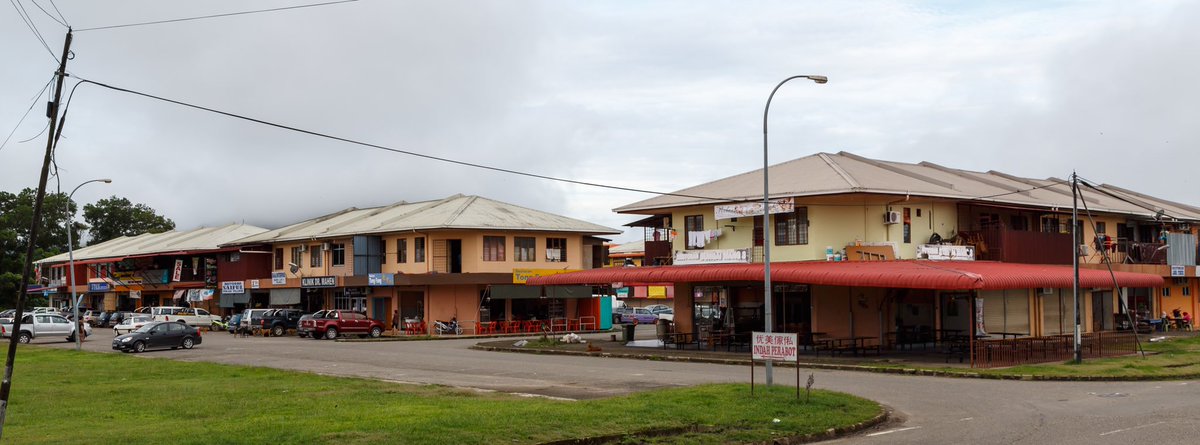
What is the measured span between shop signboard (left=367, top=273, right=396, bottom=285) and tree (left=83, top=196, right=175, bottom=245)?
3488 inches

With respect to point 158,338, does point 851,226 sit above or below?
above

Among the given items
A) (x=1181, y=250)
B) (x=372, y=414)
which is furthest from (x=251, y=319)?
(x=1181, y=250)

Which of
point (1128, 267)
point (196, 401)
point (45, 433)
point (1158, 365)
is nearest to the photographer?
point (45, 433)

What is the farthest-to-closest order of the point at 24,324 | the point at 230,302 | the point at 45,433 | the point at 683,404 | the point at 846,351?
the point at 230,302
the point at 24,324
the point at 846,351
the point at 683,404
the point at 45,433

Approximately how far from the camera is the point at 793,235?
125 feet

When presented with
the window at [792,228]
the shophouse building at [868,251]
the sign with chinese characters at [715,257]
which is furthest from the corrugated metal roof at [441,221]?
the window at [792,228]

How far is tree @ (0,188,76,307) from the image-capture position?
313 ft

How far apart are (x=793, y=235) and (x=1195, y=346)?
15.3 metres

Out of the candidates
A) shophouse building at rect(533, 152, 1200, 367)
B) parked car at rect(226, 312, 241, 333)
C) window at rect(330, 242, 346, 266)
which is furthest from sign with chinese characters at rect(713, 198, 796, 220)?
parked car at rect(226, 312, 241, 333)

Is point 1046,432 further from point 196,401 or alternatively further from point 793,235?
point 793,235

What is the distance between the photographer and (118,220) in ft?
436

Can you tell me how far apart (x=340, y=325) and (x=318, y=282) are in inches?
360


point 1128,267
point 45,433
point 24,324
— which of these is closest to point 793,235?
point 1128,267

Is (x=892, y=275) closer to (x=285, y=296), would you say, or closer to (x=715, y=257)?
(x=715, y=257)
